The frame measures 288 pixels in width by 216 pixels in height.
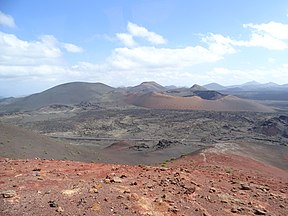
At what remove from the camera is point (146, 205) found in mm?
9930

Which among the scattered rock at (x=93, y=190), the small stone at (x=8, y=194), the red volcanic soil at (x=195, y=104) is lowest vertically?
the red volcanic soil at (x=195, y=104)

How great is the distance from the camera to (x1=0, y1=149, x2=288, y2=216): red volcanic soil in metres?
9.27

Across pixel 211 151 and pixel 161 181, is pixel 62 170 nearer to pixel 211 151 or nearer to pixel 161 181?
pixel 161 181

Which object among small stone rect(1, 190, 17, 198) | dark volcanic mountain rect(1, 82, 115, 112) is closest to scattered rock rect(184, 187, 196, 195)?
small stone rect(1, 190, 17, 198)

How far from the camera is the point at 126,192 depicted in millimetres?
10516

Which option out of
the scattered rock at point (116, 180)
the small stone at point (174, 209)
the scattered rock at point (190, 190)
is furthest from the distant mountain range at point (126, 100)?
the small stone at point (174, 209)

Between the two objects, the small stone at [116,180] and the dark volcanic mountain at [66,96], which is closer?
the small stone at [116,180]

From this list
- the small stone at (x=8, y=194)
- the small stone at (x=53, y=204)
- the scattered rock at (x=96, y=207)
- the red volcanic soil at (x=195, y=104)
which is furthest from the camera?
the red volcanic soil at (x=195, y=104)

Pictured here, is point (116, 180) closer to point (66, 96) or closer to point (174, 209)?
point (174, 209)

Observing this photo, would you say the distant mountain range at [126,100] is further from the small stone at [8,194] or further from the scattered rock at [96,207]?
the small stone at [8,194]

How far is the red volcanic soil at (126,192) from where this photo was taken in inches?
365

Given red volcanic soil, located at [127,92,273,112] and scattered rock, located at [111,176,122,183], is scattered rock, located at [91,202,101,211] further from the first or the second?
red volcanic soil, located at [127,92,273,112]

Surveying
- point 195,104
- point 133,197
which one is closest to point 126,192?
point 133,197

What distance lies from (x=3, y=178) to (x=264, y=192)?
902 centimetres
